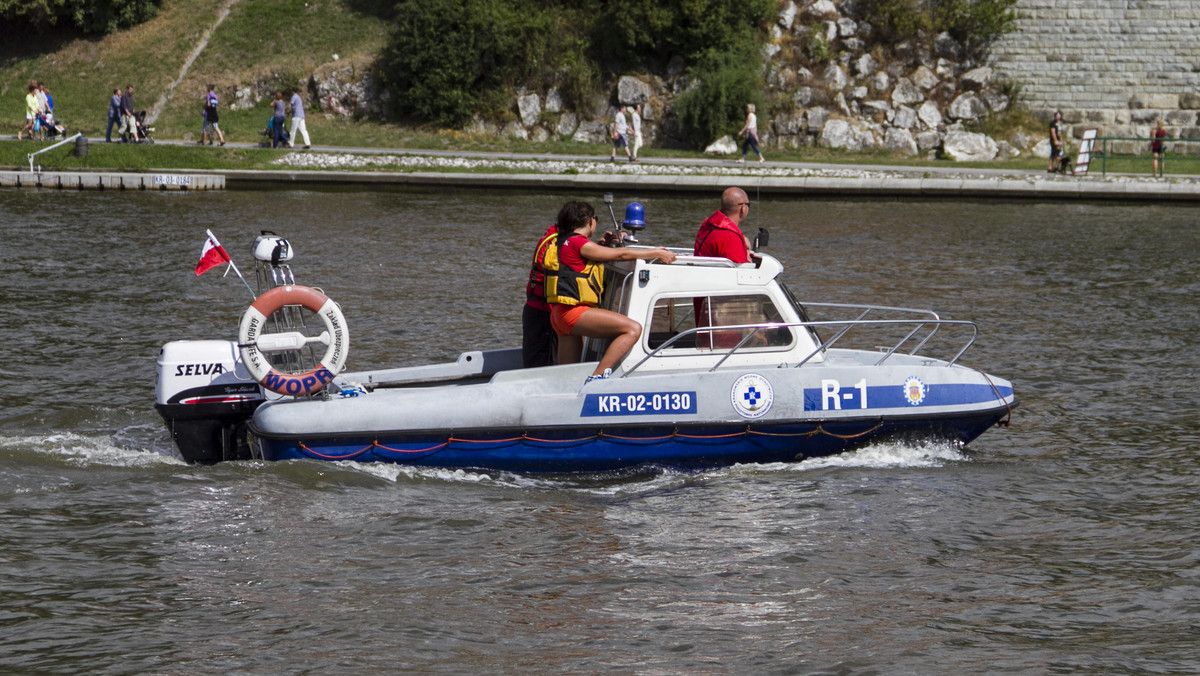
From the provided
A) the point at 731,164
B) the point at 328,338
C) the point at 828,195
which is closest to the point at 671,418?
the point at 328,338

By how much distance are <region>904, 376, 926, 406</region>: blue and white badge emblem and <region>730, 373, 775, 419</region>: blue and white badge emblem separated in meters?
1.08

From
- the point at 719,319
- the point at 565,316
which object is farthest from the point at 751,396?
the point at 565,316

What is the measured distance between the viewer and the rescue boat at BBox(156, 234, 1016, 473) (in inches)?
368

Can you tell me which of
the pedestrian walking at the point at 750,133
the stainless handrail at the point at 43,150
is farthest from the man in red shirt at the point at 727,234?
A: the stainless handrail at the point at 43,150

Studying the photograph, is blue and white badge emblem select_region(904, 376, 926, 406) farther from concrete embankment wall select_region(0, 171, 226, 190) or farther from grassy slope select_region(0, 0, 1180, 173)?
grassy slope select_region(0, 0, 1180, 173)

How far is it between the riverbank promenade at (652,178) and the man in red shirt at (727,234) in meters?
20.3

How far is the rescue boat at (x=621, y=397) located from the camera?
30.7 ft

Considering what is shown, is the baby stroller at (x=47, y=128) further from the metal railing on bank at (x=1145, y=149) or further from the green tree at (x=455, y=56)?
the metal railing on bank at (x=1145, y=149)

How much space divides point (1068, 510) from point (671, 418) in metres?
2.96

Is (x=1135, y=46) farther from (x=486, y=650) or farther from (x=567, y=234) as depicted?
(x=486, y=650)

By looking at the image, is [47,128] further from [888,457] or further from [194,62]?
[888,457]

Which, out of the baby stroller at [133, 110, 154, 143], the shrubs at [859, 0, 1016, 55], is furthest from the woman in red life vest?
the shrubs at [859, 0, 1016, 55]

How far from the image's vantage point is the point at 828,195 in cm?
3088

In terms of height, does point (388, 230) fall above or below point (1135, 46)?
below
